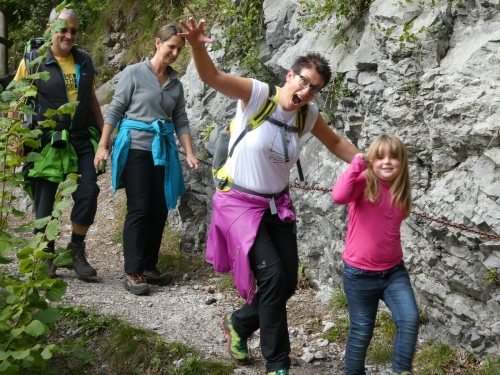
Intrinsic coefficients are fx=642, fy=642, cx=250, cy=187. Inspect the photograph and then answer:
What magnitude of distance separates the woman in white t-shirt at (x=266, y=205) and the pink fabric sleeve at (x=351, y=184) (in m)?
0.43

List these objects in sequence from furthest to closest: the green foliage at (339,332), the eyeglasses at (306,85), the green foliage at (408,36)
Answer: the green foliage at (339,332) < the green foliage at (408,36) < the eyeglasses at (306,85)

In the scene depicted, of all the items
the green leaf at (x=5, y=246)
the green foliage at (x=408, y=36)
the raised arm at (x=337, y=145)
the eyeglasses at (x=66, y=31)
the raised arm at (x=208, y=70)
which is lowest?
the green leaf at (x=5, y=246)

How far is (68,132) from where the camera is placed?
580 cm

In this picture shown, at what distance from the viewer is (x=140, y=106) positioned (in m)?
5.86

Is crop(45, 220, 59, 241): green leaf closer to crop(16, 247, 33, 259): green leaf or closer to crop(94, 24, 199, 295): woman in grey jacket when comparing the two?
crop(16, 247, 33, 259): green leaf

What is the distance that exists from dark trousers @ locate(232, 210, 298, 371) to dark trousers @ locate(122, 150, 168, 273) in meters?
2.09

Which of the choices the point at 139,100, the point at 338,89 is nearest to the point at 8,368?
the point at 139,100

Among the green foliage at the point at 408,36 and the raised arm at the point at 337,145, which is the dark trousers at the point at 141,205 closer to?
the raised arm at the point at 337,145

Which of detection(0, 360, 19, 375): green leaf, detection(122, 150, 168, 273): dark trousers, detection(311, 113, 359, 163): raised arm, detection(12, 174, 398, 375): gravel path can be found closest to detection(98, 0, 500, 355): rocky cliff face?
detection(12, 174, 398, 375): gravel path

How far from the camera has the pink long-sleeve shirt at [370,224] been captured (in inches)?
144

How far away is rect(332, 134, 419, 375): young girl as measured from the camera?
3.68m

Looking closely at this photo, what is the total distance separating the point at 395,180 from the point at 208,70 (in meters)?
1.25

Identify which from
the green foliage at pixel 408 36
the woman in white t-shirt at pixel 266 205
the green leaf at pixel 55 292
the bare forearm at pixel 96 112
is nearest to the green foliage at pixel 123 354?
the woman in white t-shirt at pixel 266 205

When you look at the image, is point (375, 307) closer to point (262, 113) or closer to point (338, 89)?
point (262, 113)
